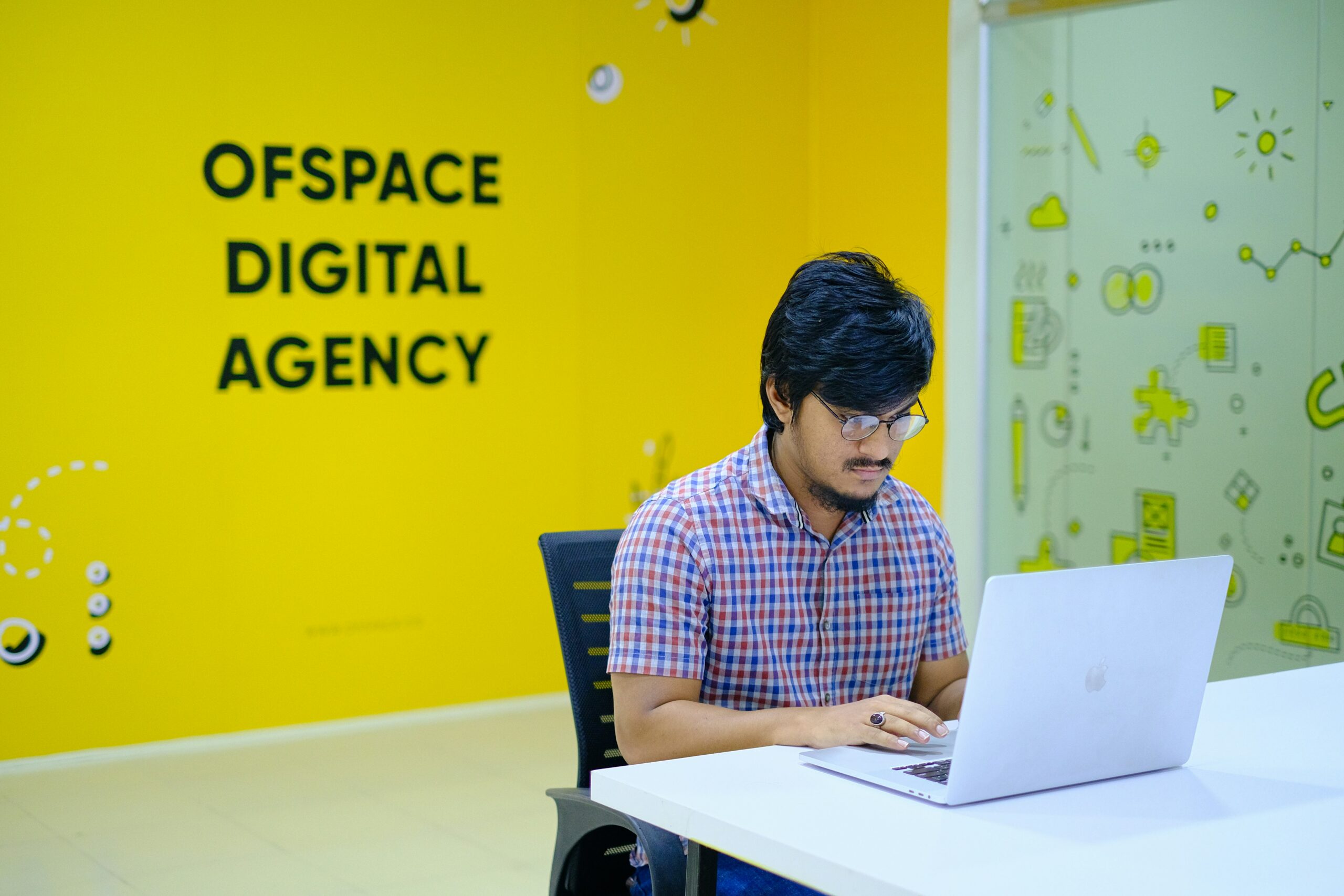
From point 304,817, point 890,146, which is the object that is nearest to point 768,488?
point 304,817

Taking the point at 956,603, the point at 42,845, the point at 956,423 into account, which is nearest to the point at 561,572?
the point at 956,603

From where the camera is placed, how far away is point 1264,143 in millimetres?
4047

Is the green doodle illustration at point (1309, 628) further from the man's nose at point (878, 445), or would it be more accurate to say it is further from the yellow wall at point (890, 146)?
the man's nose at point (878, 445)

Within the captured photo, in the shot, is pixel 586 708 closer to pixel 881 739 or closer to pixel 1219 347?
pixel 881 739

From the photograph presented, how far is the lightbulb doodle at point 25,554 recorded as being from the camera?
13.7 feet

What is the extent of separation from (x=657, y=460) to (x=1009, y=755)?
12.8ft

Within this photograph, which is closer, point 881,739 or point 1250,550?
point 881,739

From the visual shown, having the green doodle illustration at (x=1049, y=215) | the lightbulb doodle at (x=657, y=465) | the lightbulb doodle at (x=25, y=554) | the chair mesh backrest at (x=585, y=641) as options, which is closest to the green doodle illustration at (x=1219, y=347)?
the green doodle illustration at (x=1049, y=215)

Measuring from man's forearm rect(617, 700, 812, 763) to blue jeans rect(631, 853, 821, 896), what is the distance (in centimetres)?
15

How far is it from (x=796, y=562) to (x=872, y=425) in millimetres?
238

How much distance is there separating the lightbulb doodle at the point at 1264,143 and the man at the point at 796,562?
96.7 inches

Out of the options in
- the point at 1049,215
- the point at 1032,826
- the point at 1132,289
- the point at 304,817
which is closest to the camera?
the point at 1032,826

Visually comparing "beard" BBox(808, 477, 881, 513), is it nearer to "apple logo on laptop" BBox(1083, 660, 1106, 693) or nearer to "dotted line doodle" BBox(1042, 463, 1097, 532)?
"apple logo on laptop" BBox(1083, 660, 1106, 693)

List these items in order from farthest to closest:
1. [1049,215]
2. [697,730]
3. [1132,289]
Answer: [1049,215]
[1132,289]
[697,730]
